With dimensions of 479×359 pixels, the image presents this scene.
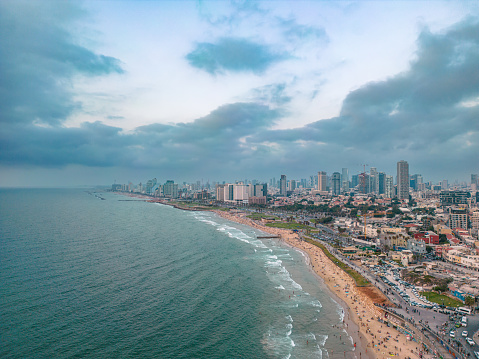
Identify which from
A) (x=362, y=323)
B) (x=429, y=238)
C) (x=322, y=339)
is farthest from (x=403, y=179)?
(x=322, y=339)

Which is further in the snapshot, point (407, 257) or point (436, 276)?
point (407, 257)

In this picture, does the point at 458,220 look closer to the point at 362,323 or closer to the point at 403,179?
the point at 362,323

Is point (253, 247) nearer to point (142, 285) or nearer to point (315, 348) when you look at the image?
point (142, 285)

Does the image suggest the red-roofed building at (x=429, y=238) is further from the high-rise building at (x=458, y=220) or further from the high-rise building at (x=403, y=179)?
the high-rise building at (x=403, y=179)

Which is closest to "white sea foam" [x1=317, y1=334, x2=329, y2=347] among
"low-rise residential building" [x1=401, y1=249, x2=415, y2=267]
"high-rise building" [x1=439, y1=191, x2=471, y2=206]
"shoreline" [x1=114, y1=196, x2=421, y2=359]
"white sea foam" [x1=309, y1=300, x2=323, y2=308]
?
"shoreline" [x1=114, y1=196, x2=421, y2=359]

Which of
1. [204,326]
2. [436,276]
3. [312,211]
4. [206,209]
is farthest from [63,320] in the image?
[206,209]
